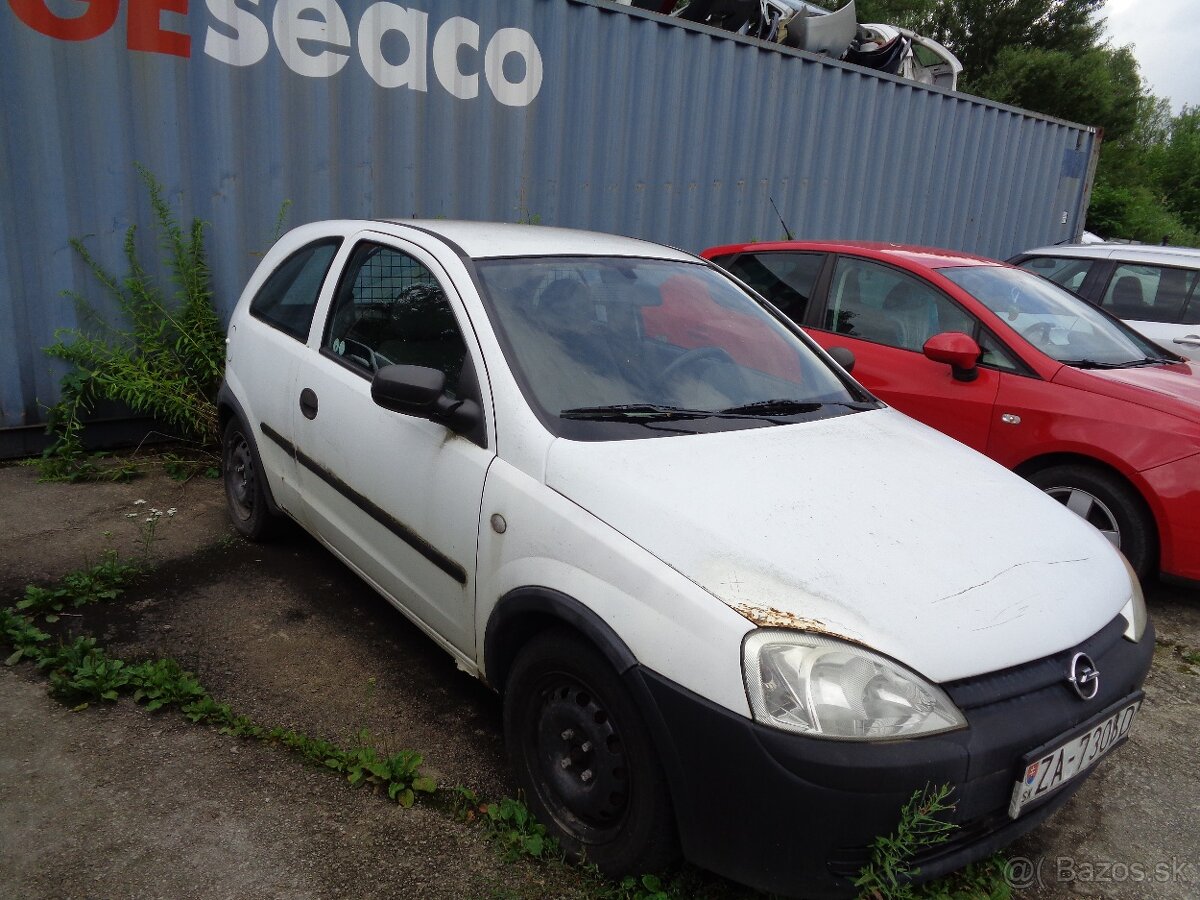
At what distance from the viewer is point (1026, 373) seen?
4.22 meters

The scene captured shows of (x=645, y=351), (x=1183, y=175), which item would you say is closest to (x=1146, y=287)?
(x=645, y=351)

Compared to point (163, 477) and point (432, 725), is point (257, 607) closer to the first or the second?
point (432, 725)

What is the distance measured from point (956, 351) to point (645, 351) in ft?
6.57

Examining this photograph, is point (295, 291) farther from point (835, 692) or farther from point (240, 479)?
point (835, 692)

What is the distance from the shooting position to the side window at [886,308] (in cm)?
451

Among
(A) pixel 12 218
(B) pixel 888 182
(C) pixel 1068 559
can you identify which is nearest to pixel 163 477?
(A) pixel 12 218

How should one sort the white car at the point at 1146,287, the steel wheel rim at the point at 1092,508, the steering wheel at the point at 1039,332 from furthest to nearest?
the white car at the point at 1146,287, the steering wheel at the point at 1039,332, the steel wheel rim at the point at 1092,508

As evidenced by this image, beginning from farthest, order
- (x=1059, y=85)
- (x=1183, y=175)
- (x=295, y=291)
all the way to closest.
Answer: (x=1183, y=175) < (x=1059, y=85) < (x=295, y=291)

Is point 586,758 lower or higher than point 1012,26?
lower

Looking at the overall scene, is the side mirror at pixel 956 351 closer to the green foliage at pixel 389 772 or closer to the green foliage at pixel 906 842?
the green foliage at pixel 906 842

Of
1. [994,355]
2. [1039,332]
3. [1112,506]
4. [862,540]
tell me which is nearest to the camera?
[862,540]

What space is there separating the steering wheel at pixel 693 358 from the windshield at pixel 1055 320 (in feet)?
6.85

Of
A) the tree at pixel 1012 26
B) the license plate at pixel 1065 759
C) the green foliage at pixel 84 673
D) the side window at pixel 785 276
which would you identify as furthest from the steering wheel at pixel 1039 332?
the tree at pixel 1012 26

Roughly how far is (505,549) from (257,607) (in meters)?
1.65
